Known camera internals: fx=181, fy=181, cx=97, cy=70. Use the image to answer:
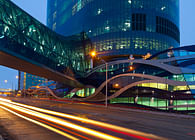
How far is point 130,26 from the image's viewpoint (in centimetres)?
7688

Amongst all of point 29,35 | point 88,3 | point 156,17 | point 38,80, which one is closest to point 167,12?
point 156,17

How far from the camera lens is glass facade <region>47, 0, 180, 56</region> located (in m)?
76.4

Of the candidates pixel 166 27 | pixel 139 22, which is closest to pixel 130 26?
pixel 139 22

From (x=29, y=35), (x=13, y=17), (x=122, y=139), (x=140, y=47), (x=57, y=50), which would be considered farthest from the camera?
(x=140, y=47)

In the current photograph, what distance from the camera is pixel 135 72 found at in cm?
5453

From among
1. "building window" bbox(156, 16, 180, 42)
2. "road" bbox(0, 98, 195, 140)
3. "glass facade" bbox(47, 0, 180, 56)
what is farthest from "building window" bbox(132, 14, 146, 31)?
"road" bbox(0, 98, 195, 140)

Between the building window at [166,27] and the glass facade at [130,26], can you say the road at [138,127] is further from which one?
the building window at [166,27]

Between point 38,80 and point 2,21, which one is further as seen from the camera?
point 38,80

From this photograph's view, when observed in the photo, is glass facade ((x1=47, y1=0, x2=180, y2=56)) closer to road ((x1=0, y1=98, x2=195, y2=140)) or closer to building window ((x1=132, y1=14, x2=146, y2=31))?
building window ((x1=132, y1=14, x2=146, y2=31))

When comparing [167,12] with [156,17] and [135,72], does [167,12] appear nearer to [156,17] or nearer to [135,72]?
[156,17]

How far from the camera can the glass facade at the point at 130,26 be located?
76375mm

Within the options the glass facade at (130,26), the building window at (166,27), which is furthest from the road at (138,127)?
the building window at (166,27)

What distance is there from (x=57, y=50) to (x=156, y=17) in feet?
159

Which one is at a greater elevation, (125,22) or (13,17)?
(125,22)
